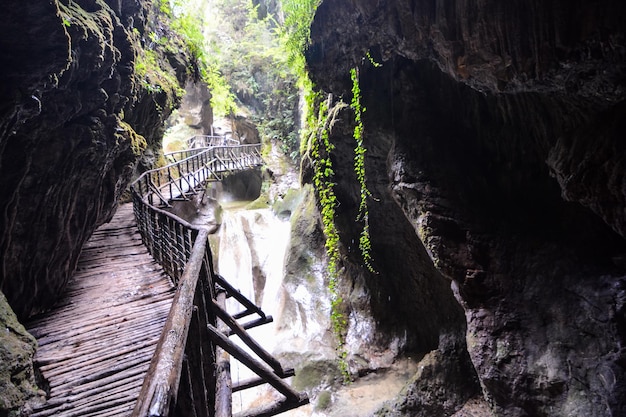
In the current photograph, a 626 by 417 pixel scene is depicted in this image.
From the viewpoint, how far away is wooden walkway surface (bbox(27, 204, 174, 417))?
10.5 feet

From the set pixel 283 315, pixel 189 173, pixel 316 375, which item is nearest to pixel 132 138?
pixel 283 315

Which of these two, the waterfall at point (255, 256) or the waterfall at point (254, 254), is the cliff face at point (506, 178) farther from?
the waterfall at point (254, 254)

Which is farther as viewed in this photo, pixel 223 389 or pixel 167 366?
pixel 223 389

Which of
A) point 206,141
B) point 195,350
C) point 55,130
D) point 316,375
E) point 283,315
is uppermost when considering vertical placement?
point 206,141

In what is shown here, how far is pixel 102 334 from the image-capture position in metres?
4.29

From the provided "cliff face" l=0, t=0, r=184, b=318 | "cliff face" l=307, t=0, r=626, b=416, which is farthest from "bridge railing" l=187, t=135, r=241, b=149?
"cliff face" l=307, t=0, r=626, b=416

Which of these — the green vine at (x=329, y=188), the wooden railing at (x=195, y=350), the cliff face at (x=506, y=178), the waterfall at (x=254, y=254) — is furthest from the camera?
the waterfall at (x=254, y=254)

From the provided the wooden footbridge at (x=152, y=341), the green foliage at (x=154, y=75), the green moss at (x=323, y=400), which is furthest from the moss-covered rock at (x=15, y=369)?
the green foliage at (x=154, y=75)

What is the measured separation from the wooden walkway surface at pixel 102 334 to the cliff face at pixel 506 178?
3738 millimetres

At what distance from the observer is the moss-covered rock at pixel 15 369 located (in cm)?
276

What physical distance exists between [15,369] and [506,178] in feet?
18.9

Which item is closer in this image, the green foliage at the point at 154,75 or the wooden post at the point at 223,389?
the wooden post at the point at 223,389

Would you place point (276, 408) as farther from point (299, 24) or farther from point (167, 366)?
point (299, 24)

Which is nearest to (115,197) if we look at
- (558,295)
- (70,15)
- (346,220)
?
(70,15)
